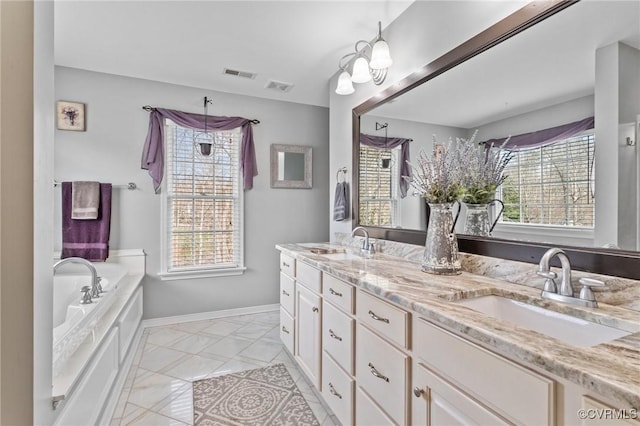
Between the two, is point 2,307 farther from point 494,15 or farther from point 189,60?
point 189,60

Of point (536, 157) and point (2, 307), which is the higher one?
point (536, 157)

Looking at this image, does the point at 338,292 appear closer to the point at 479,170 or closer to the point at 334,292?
the point at 334,292

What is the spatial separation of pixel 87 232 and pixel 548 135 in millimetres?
3743

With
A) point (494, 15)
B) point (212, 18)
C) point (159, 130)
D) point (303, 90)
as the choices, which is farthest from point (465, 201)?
point (159, 130)

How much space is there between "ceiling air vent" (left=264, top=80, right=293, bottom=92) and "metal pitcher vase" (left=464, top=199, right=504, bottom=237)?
8.33 feet

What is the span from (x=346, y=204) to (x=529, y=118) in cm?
177

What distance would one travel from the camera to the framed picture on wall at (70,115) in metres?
3.04

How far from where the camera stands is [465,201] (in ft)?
5.68

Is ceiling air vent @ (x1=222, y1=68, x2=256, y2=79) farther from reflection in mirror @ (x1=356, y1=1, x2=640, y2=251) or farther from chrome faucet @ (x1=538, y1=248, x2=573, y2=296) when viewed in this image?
chrome faucet @ (x1=538, y1=248, x2=573, y2=296)

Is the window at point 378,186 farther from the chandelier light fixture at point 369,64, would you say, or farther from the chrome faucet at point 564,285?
the chrome faucet at point 564,285

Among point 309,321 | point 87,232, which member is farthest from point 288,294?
point 87,232

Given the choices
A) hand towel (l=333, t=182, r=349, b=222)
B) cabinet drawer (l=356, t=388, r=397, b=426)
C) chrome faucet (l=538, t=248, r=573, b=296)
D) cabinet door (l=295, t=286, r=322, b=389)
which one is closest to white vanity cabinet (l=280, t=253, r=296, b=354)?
cabinet door (l=295, t=286, r=322, b=389)

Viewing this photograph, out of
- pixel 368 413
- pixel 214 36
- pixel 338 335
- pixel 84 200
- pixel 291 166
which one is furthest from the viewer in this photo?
pixel 291 166

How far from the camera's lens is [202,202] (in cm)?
364
